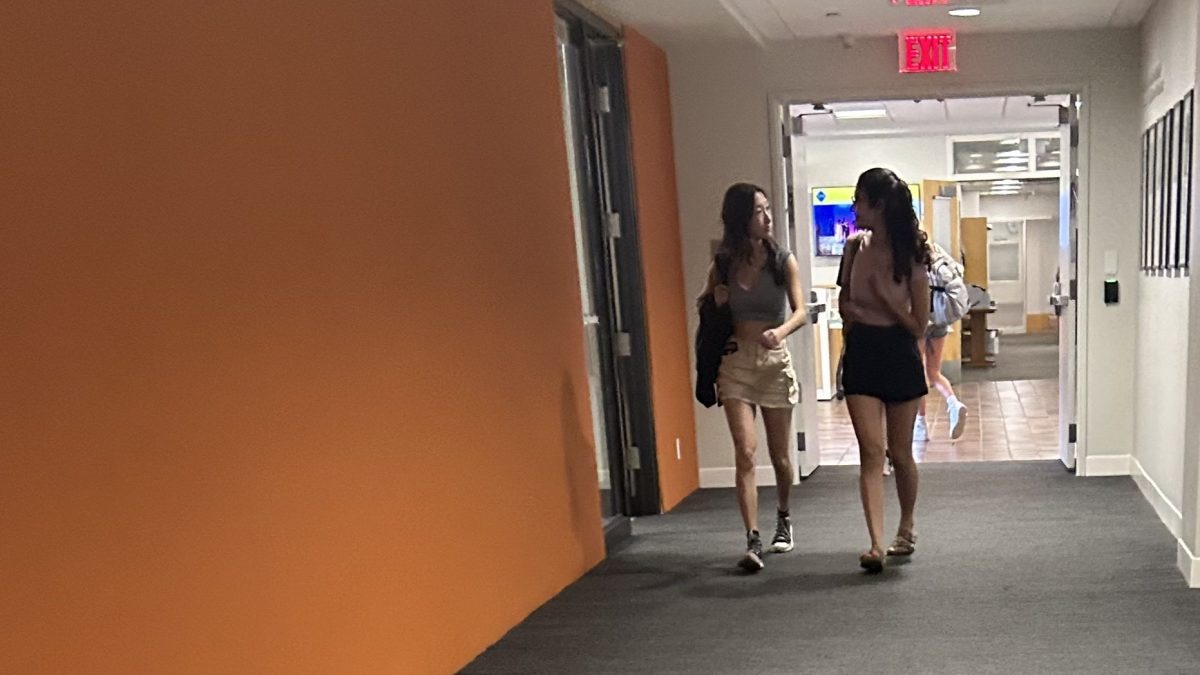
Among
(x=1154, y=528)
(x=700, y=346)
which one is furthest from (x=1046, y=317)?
(x=700, y=346)

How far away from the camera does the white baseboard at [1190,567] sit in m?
3.08

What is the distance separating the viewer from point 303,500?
2080mm

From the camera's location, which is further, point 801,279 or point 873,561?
point 801,279

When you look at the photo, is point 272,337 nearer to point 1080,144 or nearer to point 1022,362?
point 1080,144

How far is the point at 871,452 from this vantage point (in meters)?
3.42

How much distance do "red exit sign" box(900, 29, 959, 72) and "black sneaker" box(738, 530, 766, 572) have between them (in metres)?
2.68

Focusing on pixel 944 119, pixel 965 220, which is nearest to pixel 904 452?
pixel 944 119

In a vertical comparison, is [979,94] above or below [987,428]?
above

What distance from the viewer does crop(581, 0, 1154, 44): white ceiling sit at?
409 cm

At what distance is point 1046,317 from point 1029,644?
12164 millimetres

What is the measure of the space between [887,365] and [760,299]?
1.75ft

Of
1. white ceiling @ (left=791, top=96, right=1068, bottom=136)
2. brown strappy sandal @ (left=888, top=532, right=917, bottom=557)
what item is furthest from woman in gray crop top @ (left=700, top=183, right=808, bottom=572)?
white ceiling @ (left=791, top=96, right=1068, bottom=136)

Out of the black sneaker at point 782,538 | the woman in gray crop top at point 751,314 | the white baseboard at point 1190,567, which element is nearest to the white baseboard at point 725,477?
the black sneaker at point 782,538

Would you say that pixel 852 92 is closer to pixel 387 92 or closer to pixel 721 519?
pixel 721 519
